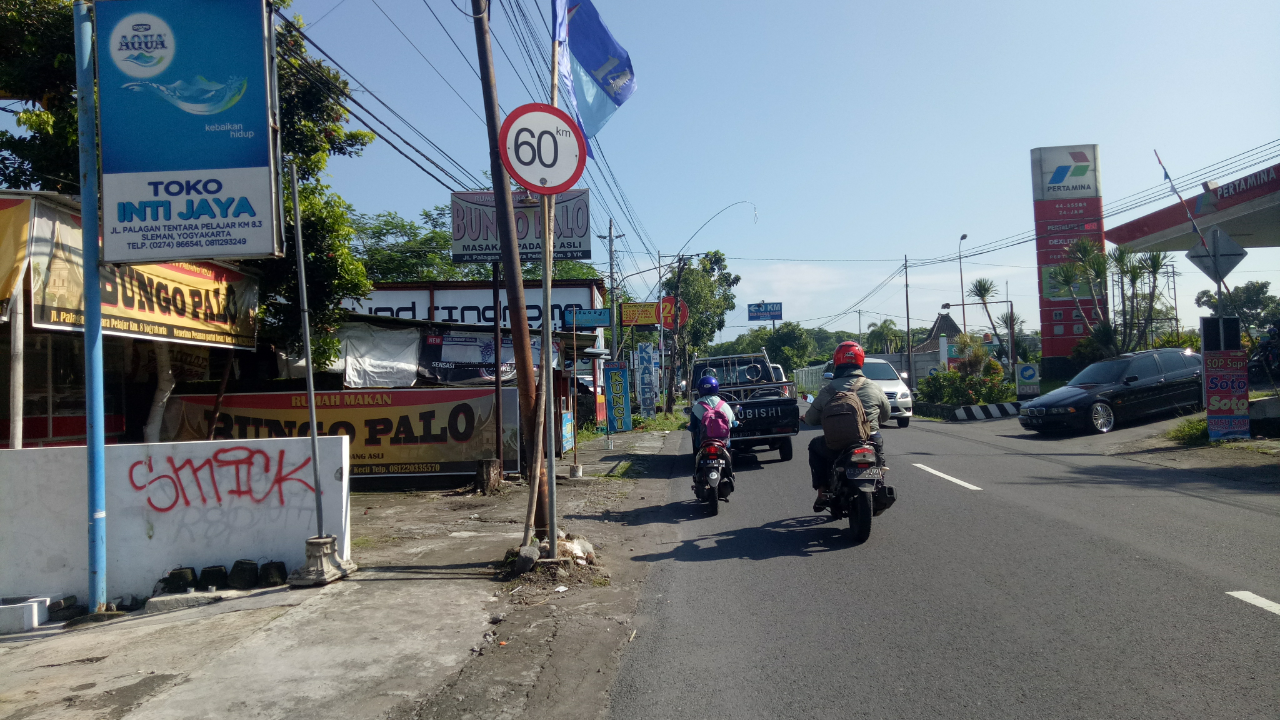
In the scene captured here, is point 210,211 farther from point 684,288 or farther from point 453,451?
point 684,288

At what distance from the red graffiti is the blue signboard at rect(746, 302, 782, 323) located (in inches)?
2359

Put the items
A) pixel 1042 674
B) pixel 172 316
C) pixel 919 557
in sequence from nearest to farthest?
pixel 1042 674
pixel 919 557
pixel 172 316

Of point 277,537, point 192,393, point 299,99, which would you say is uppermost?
point 299,99

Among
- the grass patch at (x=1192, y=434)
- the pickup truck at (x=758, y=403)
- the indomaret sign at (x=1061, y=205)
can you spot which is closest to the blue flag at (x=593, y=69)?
the pickup truck at (x=758, y=403)

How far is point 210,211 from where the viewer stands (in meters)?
6.66

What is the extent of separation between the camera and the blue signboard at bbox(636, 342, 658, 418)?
29.5m

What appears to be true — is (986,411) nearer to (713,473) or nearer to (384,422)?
(713,473)

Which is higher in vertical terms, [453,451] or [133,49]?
[133,49]

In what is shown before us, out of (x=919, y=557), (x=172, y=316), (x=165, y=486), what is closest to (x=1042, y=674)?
(x=919, y=557)

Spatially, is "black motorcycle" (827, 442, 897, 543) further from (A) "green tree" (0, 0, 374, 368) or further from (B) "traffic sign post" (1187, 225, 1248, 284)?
(B) "traffic sign post" (1187, 225, 1248, 284)

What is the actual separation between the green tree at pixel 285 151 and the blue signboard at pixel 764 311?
53901mm

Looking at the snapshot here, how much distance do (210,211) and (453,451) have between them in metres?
6.47

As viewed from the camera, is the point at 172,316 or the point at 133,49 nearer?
the point at 133,49

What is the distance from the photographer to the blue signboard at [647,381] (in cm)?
2952
